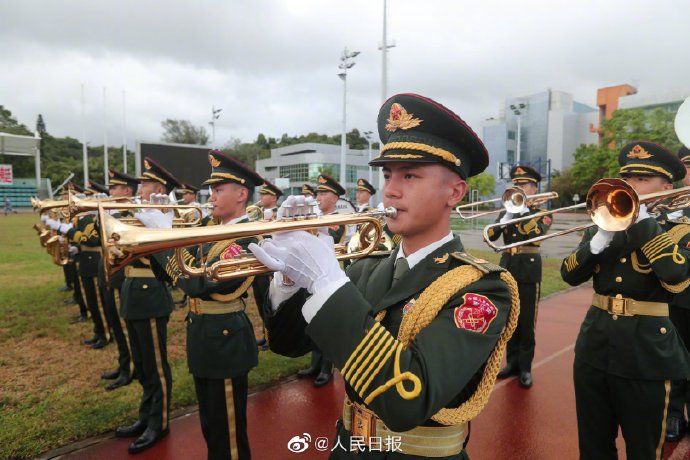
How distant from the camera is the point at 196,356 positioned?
3422 millimetres

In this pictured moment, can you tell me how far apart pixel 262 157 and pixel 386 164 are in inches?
3900

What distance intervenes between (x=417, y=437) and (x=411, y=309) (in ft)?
1.79

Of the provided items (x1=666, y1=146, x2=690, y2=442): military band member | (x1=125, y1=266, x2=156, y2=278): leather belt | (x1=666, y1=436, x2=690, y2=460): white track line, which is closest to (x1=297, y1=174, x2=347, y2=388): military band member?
(x1=125, y1=266, x2=156, y2=278): leather belt

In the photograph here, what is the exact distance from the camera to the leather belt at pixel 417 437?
70.5 inches

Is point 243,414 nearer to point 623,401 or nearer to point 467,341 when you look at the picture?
point 467,341

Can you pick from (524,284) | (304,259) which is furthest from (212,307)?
(524,284)

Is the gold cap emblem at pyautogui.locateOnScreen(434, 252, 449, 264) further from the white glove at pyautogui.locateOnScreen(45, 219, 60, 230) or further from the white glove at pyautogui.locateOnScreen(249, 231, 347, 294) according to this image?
the white glove at pyautogui.locateOnScreen(45, 219, 60, 230)

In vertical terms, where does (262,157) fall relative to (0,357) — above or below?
above

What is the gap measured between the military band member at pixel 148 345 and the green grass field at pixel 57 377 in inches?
18.8

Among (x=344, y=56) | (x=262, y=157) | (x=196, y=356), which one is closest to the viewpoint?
(x=196, y=356)

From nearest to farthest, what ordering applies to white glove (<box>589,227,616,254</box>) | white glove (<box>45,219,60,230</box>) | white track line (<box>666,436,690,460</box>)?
white glove (<box>589,227,616,254</box>) → white track line (<box>666,436,690,460</box>) → white glove (<box>45,219,60,230</box>)

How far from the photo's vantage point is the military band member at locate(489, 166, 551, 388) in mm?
5801

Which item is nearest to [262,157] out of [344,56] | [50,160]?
[50,160]

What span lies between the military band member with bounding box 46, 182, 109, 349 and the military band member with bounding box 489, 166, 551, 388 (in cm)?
616
